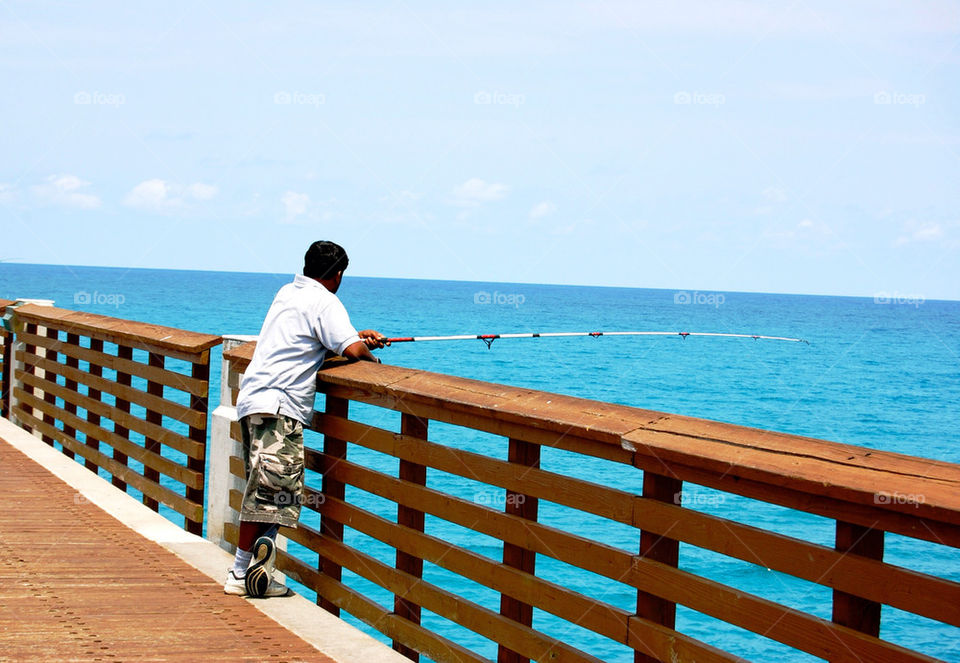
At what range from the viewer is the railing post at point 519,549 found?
3.72 meters

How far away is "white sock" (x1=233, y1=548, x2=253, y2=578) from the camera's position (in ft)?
15.9

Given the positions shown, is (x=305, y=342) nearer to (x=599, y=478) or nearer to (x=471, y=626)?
(x=471, y=626)

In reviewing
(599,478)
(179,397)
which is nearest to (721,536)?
(599,478)

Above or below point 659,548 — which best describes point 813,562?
above

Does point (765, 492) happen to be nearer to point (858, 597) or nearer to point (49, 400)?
point (858, 597)

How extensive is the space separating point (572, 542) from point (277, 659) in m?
1.31

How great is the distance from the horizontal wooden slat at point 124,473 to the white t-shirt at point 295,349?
2074 millimetres

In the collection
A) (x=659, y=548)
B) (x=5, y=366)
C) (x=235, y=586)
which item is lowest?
(x=235, y=586)

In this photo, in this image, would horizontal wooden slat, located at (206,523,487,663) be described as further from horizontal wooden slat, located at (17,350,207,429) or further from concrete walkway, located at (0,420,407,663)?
horizontal wooden slat, located at (17,350,207,429)

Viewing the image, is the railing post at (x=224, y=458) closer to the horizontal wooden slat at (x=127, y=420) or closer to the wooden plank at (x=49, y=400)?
the horizontal wooden slat at (x=127, y=420)

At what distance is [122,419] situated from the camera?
806 centimetres

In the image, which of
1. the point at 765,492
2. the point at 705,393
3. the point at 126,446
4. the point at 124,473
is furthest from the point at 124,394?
the point at 705,393

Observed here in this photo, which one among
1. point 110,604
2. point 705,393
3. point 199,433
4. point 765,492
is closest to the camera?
point 765,492

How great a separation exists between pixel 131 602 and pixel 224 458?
123cm
